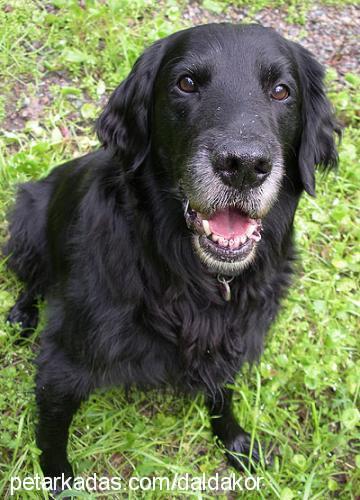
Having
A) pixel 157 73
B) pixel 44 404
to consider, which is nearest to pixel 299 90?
pixel 157 73

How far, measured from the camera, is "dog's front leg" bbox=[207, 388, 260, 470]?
2.97m

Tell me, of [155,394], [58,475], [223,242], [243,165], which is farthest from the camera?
[155,394]

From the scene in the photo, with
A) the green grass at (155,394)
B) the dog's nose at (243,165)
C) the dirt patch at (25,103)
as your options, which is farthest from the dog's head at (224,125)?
the dirt patch at (25,103)

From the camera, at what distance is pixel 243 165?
6.29ft

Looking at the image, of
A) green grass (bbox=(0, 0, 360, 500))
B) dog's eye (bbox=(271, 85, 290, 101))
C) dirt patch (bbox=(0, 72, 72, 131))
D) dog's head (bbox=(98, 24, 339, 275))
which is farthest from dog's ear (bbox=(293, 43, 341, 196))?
dirt patch (bbox=(0, 72, 72, 131))

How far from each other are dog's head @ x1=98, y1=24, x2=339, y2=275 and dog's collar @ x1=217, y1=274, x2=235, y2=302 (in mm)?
92

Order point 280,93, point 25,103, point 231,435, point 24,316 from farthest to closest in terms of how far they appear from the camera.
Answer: point 25,103 < point 24,316 < point 231,435 < point 280,93

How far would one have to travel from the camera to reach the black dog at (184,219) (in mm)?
2088

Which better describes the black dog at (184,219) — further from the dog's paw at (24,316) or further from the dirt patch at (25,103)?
the dirt patch at (25,103)

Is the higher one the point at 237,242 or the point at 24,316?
the point at 237,242

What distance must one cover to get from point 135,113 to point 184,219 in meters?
0.50

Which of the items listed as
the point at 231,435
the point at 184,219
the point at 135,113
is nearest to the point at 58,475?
the point at 231,435

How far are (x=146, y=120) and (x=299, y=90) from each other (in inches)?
25.4

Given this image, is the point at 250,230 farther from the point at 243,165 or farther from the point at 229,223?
the point at 243,165
